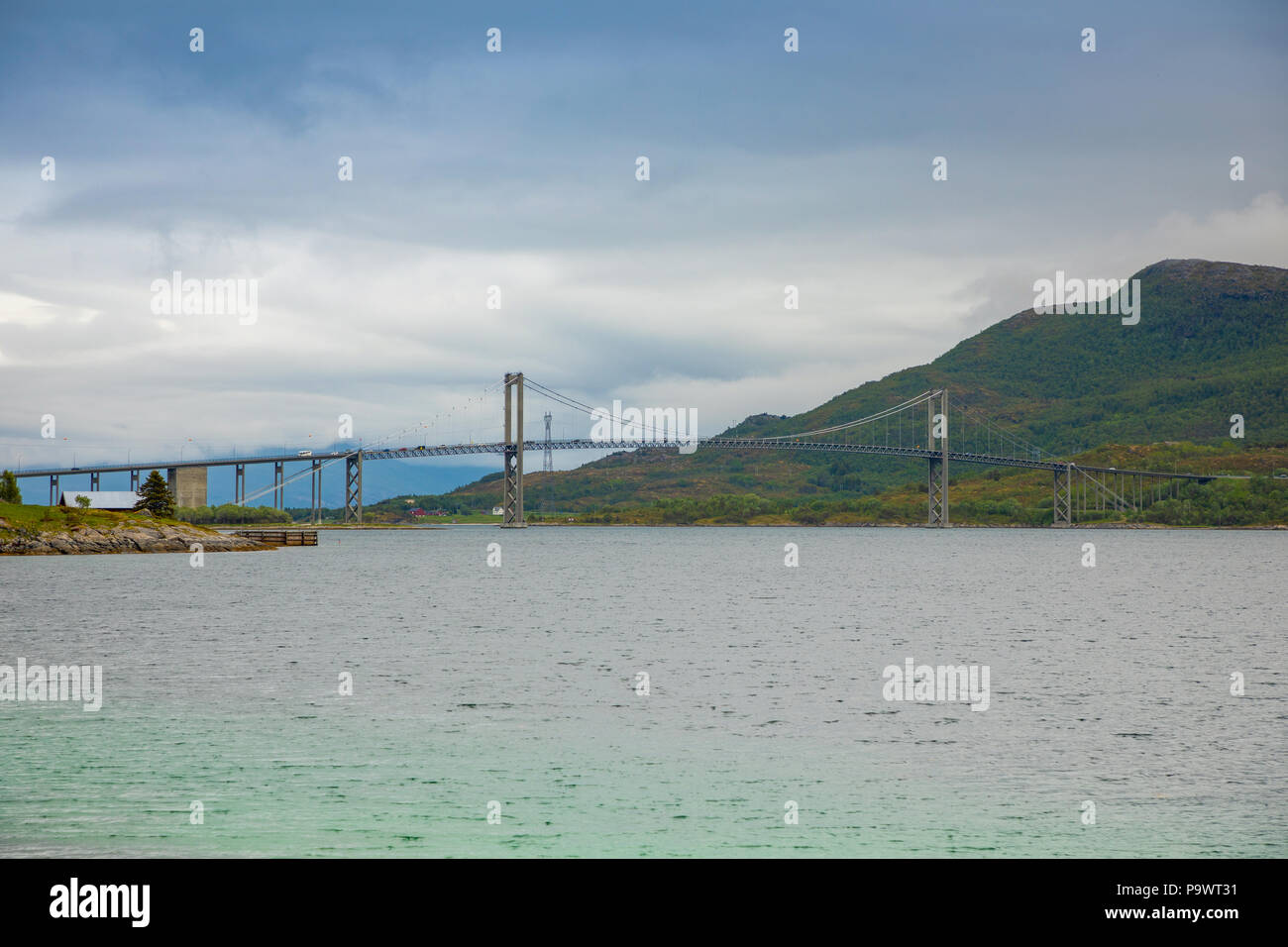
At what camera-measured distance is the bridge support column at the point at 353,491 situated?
134 meters

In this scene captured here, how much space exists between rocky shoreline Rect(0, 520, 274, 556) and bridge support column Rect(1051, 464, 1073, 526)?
3764 inches

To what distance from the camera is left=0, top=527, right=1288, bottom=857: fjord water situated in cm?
1155

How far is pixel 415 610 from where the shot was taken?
4116 cm

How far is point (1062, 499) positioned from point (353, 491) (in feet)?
313

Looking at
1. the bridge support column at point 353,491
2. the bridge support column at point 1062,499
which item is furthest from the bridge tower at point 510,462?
the bridge support column at point 1062,499

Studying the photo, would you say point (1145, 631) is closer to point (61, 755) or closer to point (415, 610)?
point (415, 610)

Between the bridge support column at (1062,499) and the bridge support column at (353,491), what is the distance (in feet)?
277

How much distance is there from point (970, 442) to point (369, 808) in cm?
18055

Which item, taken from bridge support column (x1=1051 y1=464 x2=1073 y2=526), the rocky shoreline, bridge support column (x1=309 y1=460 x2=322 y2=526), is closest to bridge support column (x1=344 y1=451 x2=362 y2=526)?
bridge support column (x1=309 y1=460 x2=322 y2=526)

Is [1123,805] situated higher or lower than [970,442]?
lower

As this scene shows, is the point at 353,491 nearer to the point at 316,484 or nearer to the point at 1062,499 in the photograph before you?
the point at 316,484

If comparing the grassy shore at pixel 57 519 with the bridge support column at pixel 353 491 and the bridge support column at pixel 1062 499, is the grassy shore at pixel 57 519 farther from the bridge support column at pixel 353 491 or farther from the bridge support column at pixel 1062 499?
the bridge support column at pixel 1062 499
